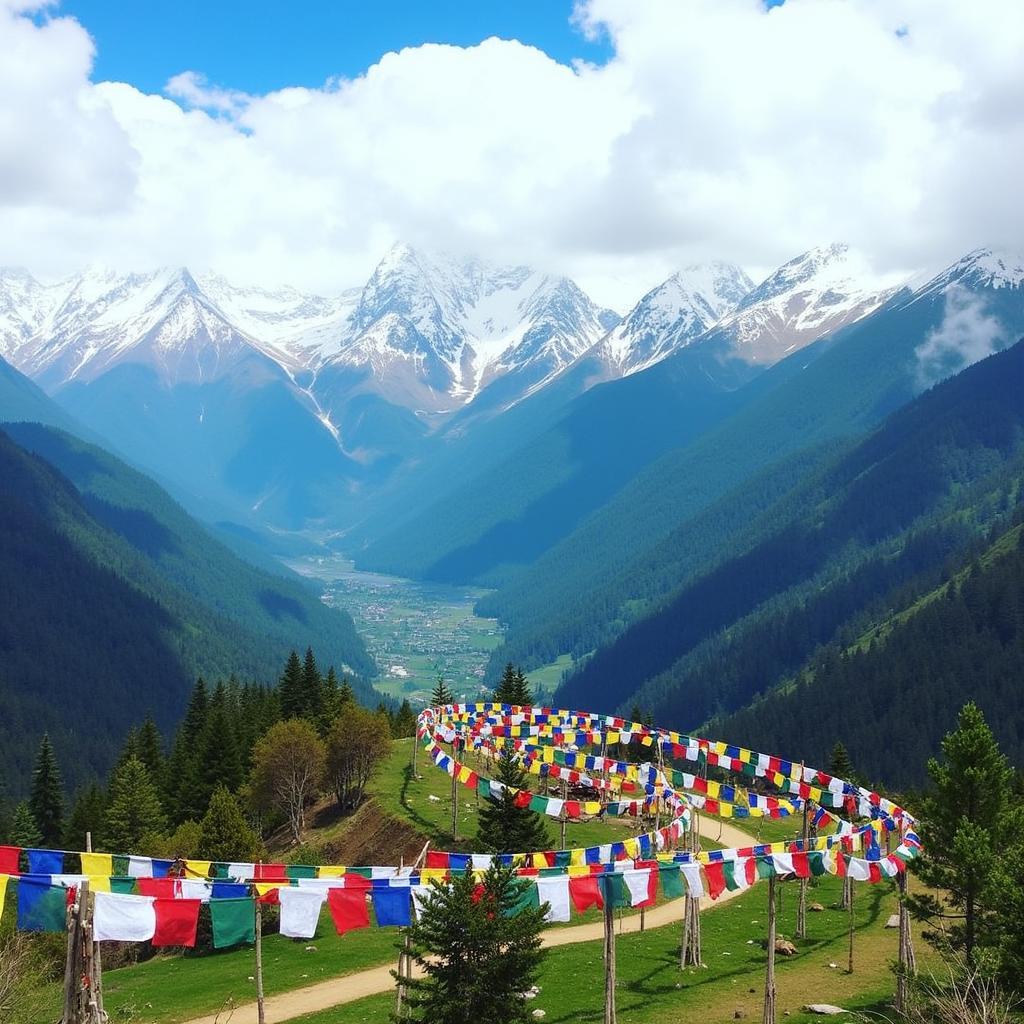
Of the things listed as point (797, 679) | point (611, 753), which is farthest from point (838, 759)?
point (797, 679)

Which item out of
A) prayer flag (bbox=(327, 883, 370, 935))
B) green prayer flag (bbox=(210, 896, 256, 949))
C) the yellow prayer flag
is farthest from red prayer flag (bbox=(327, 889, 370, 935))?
the yellow prayer flag

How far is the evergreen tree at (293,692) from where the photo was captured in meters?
109

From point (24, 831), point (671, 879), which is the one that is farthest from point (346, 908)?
point (24, 831)

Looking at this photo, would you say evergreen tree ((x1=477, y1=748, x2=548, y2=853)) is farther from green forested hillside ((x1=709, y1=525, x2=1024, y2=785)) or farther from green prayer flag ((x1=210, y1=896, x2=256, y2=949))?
green forested hillside ((x1=709, y1=525, x2=1024, y2=785))

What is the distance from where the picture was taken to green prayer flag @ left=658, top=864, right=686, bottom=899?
35.1 m

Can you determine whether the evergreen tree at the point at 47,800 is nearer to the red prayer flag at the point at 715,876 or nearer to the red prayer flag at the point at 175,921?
the red prayer flag at the point at 175,921

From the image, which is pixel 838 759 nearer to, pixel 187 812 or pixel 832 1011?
pixel 832 1011

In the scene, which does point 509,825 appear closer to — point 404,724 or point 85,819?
point 85,819

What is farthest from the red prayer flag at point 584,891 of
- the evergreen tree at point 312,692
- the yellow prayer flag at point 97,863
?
the evergreen tree at point 312,692

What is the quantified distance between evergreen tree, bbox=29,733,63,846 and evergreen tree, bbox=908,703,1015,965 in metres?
87.2

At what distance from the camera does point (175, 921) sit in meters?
29.2

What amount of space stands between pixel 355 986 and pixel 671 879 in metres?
16.4

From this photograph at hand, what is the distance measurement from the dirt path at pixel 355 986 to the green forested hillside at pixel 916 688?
360 ft

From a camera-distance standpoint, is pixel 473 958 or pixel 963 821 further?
pixel 963 821
